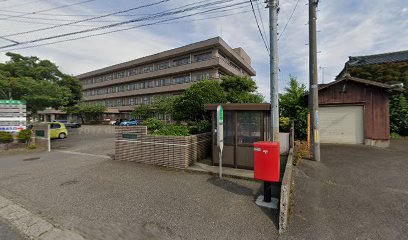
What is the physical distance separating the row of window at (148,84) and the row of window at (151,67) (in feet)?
7.91

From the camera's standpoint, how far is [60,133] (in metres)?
19.3

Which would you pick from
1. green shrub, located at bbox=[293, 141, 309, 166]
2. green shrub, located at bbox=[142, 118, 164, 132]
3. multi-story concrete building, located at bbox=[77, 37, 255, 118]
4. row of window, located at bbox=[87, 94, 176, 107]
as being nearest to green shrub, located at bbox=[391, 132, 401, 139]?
green shrub, located at bbox=[293, 141, 309, 166]

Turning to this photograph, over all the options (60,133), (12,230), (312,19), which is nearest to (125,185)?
(12,230)

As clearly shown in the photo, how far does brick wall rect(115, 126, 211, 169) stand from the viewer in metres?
7.23

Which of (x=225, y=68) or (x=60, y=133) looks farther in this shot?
(x=225, y=68)

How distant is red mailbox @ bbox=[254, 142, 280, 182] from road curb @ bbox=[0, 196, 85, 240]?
140 inches

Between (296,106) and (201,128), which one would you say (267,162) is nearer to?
(201,128)

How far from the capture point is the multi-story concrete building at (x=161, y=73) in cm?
3347

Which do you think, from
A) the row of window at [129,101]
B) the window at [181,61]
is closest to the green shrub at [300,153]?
the window at [181,61]

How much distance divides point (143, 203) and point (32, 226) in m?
1.99

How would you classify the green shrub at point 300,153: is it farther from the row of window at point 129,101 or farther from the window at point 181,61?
the row of window at point 129,101

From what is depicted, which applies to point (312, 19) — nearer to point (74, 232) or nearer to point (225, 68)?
point (74, 232)

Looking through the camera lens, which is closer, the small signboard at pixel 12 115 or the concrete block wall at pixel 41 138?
the small signboard at pixel 12 115

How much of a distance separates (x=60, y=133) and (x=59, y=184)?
16.8m
